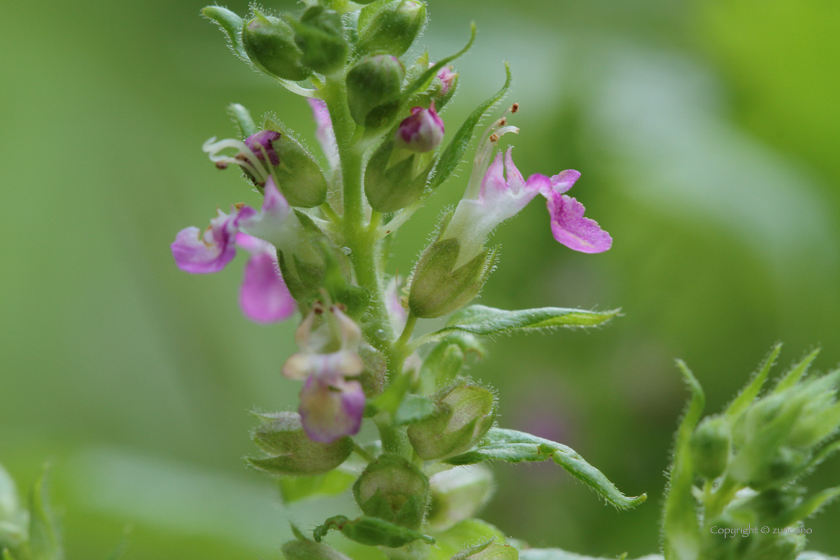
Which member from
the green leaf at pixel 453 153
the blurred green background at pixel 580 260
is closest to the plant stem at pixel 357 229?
the green leaf at pixel 453 153

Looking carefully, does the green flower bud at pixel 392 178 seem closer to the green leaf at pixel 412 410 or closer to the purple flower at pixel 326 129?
the purple flower at pixel 326 129

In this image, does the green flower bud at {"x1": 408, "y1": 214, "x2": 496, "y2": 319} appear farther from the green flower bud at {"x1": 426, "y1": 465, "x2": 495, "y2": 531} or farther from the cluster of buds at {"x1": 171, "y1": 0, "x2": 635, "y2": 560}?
the green flower bud at {"x1": 426, "y1": 465, "x2": 495, "y2": 531}

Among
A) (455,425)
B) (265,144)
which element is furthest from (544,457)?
(265,144)

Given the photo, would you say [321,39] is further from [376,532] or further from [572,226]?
[376,532]

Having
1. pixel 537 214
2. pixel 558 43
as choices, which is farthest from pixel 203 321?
pixel 558 43

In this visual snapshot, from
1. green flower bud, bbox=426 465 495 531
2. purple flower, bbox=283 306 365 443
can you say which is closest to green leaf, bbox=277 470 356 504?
green flower bud, bbox=426 465 495 531

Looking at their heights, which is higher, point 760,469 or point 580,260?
point 580,260

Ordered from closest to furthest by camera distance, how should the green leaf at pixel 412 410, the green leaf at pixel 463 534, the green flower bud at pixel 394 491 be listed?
the green leaf at pixel 412 410, the green flower bud at pixel 394 491, the green leaf at pixel 463 534
